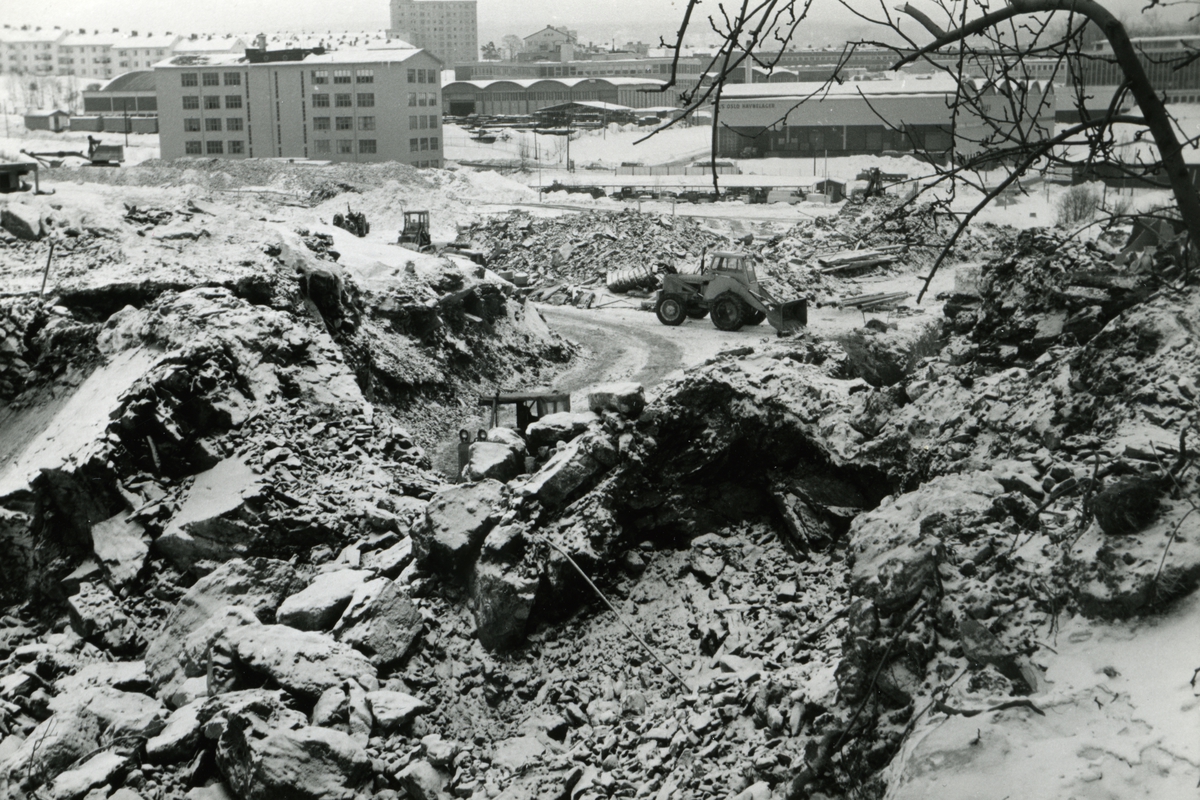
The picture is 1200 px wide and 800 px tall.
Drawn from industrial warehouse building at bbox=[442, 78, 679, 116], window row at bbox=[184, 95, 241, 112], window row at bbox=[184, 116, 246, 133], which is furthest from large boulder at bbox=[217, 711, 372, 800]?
industrial warehouse building at bbox=[442, 78, 679, 116]

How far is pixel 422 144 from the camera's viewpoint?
5800cm

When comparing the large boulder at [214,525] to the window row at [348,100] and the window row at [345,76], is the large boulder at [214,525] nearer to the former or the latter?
the window row at [345,76]

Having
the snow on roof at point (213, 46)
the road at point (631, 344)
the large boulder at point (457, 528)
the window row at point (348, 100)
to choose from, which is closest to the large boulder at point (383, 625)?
the large boulder at point (457, 528)

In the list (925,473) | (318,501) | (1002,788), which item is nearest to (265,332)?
(318,501)

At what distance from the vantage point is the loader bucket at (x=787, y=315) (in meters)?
22.2

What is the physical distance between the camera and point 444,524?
10016mm

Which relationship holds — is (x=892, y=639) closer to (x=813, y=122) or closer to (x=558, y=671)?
(x=558, y=671)

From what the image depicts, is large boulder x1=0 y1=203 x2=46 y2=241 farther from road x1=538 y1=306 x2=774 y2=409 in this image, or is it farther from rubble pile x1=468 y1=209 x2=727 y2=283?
rubble pile x1=468 y1=209 x2=727 y2=283

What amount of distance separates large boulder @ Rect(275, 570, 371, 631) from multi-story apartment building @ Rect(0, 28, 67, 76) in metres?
81.5

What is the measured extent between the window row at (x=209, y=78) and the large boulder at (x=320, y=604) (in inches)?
2056

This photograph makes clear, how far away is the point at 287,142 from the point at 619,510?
169ft

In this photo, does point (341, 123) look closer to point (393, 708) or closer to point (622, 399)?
point (622, 399)

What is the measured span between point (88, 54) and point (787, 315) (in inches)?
3206

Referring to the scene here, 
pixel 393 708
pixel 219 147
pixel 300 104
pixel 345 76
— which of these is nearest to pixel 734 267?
pixel 393 708
